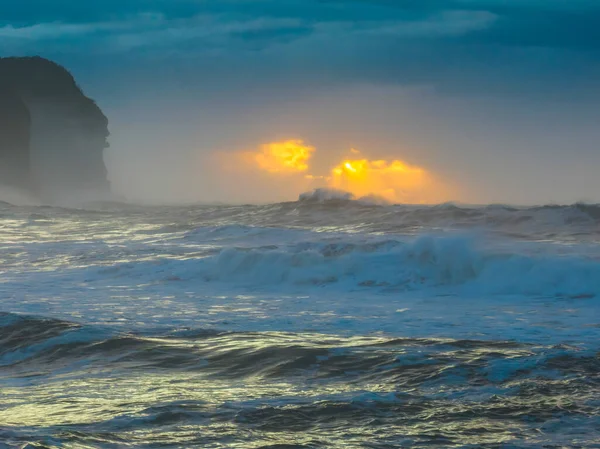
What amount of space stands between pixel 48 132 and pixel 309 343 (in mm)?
75291

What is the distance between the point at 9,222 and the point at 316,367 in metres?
25.7

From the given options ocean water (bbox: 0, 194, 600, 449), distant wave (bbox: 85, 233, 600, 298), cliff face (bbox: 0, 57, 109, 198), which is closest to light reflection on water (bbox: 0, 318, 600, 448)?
ocean water (bbox: 0, 194, 600, 449)

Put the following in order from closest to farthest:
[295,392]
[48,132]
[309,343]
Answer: [295,392]
[309,343]
[48,132]

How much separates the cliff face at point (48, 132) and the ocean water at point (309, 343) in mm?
58511

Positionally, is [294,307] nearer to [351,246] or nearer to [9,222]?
[351,246]

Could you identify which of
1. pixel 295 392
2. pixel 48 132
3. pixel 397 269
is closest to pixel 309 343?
pixel 295 392

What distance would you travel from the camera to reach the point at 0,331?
9.01 meters

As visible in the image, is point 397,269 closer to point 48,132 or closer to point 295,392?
point 295,392

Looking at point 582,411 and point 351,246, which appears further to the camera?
point 351,246

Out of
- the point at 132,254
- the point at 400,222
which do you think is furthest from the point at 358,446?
the point at 400,222

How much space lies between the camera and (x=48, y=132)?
7812 centimetres

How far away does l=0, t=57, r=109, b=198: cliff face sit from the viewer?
7338 centimetres

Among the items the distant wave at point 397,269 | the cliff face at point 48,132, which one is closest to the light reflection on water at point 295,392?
the distant wave at point 397,269

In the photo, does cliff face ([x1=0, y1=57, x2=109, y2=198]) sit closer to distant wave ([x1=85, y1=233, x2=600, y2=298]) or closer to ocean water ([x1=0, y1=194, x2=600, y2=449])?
ocean water ([x1=0, y1=194, x2=600, y2=449])
